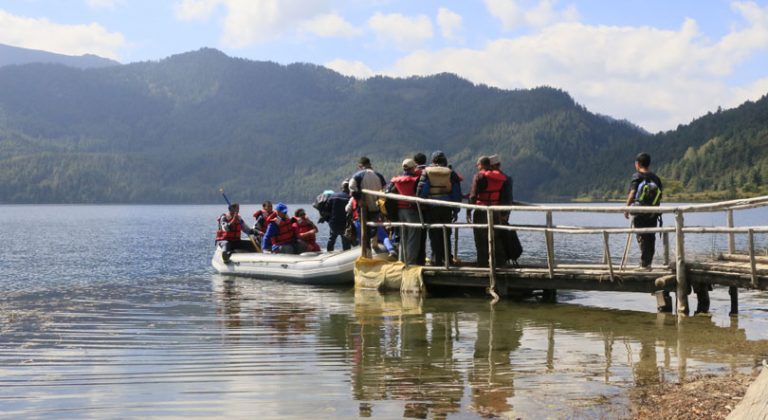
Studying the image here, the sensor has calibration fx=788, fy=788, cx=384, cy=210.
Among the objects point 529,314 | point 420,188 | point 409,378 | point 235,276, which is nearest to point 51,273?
point 235,276

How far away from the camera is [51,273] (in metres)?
25.4

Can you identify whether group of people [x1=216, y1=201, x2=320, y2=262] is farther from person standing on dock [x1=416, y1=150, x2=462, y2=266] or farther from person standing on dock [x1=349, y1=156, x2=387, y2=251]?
person standing on dock [x1=416, y1=150, x2=462, y2=266]

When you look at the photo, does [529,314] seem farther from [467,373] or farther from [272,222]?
[272,222]

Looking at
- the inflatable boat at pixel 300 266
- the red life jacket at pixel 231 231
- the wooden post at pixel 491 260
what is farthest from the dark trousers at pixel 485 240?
the red life jacket at pixel 231 231

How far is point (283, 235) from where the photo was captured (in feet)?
68.0

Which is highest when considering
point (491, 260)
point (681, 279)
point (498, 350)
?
point (491, 260)

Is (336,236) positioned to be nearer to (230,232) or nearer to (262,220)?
(262,220)

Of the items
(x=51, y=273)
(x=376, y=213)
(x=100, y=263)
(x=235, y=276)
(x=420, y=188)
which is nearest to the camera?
(x=420, y=188)

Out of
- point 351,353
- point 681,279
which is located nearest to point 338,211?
point 681,279

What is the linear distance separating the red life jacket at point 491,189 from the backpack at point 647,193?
239 cm

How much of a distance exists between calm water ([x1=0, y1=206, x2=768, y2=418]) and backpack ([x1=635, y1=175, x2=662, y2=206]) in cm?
190

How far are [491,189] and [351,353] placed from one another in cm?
571

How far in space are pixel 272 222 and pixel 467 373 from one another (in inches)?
497

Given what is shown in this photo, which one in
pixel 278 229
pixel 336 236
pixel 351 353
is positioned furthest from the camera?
pixel 278 229
